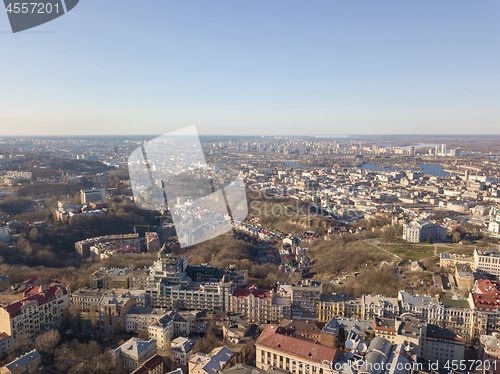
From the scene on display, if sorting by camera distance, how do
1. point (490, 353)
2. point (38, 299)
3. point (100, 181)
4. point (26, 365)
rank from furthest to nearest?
1. point (100, 181)
2. point (38, 299)
3. point (490, 353)
4. point (26, 365)

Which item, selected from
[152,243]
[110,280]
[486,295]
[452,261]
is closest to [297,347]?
[486,295]

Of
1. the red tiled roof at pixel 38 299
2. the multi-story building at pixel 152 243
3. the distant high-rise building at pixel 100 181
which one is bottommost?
the multi-story building at pixel 152 243

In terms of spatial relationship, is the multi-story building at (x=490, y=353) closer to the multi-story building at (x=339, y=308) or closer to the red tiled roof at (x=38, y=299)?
the multi-story building at (x=339, y=308)

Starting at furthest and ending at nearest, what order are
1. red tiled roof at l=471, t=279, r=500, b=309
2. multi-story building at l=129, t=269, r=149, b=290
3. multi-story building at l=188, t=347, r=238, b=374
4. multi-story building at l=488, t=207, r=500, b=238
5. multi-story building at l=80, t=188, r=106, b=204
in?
multi-story building at l=80, t=188, r=106, b=204 → multi-story building at l=488, t=207, r=500, b=238 → multi-story building at l=129, t=269, r=149, b=290 → red tiled roof at l=471, t=279, r=500, b=309 → multi-story building at l=188, t=347, r=238, b=374

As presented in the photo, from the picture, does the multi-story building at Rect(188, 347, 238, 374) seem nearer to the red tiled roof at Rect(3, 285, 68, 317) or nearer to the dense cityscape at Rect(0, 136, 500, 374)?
the dense cityscape at Rect(0, 136, 500, 374)

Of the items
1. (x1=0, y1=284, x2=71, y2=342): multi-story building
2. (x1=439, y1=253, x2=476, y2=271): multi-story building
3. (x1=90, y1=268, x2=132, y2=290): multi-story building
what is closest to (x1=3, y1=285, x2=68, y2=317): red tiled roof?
(x1=0, y1=284, x2=71, y2=342): multi-story building

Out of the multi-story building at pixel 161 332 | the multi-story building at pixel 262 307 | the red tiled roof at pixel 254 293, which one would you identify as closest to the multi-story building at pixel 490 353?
the multi-story building at pixel 262 307

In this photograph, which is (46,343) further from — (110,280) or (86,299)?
(110,280)
